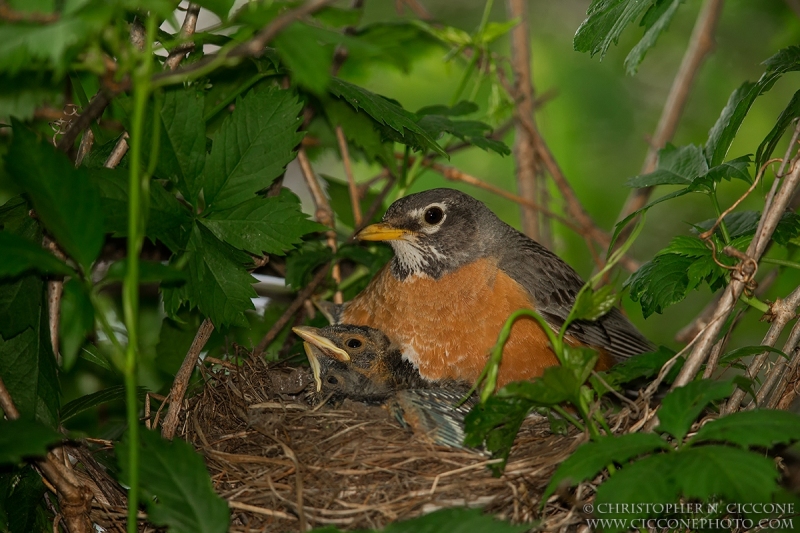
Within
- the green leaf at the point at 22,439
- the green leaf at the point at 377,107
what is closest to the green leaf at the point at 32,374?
the green leaf at the point at 22,439

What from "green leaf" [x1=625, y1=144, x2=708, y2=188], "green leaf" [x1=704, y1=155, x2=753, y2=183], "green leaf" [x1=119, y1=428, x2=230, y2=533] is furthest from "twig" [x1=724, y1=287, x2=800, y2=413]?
"green leaf" [x1=119, y1=428, x2=230, y2=533]

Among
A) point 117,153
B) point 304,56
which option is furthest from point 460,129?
point 304,56

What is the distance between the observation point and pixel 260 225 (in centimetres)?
289

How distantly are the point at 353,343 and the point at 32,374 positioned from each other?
1.46 m

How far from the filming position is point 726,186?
232 inches

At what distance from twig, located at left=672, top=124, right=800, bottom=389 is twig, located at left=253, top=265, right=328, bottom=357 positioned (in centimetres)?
201

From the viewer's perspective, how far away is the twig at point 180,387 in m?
3.01

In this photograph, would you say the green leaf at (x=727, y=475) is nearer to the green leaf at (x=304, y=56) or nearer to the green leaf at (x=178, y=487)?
the green leaf at (x=178, y=487)

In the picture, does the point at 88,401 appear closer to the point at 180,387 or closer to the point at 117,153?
the point at 180,387

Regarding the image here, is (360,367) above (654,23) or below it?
below

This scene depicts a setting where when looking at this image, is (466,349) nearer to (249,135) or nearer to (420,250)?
(420,250)

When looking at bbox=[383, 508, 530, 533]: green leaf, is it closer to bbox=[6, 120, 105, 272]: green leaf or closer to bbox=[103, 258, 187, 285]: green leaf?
bbox=[103, 258, 187, 285]: green leaf

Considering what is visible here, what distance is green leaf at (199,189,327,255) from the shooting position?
2861mm

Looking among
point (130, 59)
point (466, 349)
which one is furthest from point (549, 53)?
point (130, 59)
